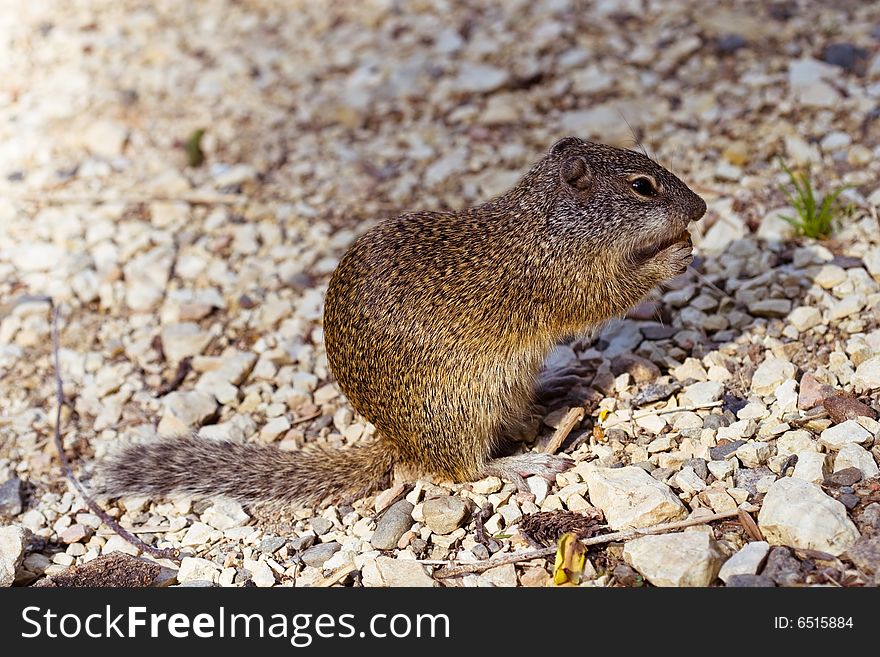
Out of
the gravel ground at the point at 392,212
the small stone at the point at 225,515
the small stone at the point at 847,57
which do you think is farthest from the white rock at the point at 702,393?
the small stone at the point at 847,57

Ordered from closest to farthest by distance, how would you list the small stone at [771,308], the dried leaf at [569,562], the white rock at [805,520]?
1. the white rock at [805,520]
2. the dried leaf at [569,562]
3. the small stone at [771,308]

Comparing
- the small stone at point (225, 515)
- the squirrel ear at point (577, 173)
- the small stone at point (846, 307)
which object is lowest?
the small stone at point (225, 515)

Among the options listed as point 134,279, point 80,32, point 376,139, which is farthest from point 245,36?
point 134,279

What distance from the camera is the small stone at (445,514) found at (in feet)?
12.2

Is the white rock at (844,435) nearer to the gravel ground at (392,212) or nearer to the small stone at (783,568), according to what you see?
the gravel ground at (392,212)

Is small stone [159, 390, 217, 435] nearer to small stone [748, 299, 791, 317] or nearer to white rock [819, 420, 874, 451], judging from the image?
small stone [748, 299, 791, 317]

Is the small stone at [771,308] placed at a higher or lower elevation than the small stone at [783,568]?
lower

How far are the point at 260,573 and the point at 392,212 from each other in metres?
2.83

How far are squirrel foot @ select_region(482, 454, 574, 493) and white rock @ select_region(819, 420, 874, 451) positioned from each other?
39.8 inches

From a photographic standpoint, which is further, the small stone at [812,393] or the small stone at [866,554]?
the small stone at [812,393]

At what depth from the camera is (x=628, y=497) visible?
3.48 m

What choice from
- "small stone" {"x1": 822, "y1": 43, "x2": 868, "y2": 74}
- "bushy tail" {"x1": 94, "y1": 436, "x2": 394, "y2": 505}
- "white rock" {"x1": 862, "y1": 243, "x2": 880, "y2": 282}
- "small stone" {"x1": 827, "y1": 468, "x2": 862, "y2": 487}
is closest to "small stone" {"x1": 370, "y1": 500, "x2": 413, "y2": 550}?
"bushy tail" {"x1": 94, "y1": 436, "x2": 394, "y2": 505}

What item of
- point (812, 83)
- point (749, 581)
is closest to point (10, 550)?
point (749, 581)
